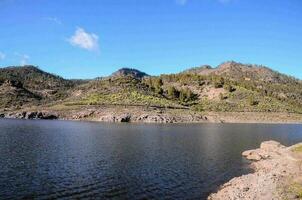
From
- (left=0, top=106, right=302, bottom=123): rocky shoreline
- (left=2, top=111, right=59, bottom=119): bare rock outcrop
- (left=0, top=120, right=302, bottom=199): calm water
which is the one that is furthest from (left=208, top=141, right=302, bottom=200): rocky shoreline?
(left=2, top=111, right=59, bottom=119): bare rock outcrop

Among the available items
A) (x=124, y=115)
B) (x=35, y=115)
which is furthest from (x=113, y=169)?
(x=35, y=115)

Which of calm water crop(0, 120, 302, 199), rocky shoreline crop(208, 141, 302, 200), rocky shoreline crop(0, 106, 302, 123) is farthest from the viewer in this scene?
rocky shoreline crop(0, 106, 302, 123)

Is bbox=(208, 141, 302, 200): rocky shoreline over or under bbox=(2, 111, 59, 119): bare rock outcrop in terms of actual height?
under

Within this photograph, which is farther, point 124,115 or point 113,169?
point 124,115

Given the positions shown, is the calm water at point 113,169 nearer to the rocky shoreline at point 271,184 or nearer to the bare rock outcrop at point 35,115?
the rocky shoreline at point 271,184

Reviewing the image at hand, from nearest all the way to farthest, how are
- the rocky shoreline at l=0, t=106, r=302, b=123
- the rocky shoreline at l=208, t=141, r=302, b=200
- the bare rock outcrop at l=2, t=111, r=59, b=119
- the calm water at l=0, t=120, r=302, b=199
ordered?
1. the rocky shoreline at l=208, t=141, r=302, b=200
2. the calm water at l=0, t=120, r=302, b=199
3. the rocky shoreline at l=0, t=106, r=302, b=123
4. the bare rock outcrop at l=2, t=111, r=59, b=119

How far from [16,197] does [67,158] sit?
24.1 metres

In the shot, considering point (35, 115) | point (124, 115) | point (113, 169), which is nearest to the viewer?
point (113, 169)

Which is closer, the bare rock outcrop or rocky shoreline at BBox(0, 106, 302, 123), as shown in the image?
rocky shoreline at BBox(0, 106, 302, 123)

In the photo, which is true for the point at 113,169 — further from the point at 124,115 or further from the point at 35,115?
the point at 35,115

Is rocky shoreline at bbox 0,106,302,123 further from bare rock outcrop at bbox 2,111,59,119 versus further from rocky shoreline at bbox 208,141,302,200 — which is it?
rocky shoreline at bbox 208,141,302,200

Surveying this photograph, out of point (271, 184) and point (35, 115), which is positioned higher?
point (35, 115)

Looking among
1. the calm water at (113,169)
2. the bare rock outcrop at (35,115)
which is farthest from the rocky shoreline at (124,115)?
the calm water at (113,169)

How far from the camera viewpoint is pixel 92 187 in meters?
43.7
